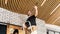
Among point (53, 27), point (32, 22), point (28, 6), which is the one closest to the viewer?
point (32, 22)

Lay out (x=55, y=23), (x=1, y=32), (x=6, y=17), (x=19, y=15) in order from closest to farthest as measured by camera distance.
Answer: (x=1, y=32)
(x=6, y=17)
(x=19, y=15)
(x=55, y=23)

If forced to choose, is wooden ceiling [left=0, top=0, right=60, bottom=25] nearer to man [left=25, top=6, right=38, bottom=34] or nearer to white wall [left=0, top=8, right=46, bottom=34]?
white wall [left=0, top=8, right=46, bottom=34]

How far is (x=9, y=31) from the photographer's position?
575 centimetres

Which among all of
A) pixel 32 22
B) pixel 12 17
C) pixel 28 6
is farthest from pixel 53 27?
pixel 12 17

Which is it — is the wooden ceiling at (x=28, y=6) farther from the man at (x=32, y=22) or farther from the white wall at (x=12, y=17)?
the man at (x=32, y=22)

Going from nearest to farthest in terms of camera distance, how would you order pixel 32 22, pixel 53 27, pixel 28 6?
pixel 32 22 < pixel 28 6 < pixel 53 27

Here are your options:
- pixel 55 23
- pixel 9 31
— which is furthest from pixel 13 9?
pixel 55 23

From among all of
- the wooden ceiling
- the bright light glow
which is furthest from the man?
the bright light glow

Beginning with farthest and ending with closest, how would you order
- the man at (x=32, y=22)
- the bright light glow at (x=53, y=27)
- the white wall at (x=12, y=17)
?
the bright light glow at (x=53, y=27), the white wall at (x=12, y=17), the man at (x=32, y=22)

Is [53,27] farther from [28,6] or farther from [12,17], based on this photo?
[12,17]

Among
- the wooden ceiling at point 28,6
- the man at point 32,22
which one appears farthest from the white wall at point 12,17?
the man at point 32,22

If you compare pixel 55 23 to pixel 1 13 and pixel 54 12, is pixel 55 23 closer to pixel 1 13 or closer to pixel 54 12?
pixel 54 12

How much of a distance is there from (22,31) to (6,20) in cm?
90

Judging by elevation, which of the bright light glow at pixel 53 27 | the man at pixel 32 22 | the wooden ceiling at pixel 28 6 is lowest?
the bright light glow at pixel 53 27
